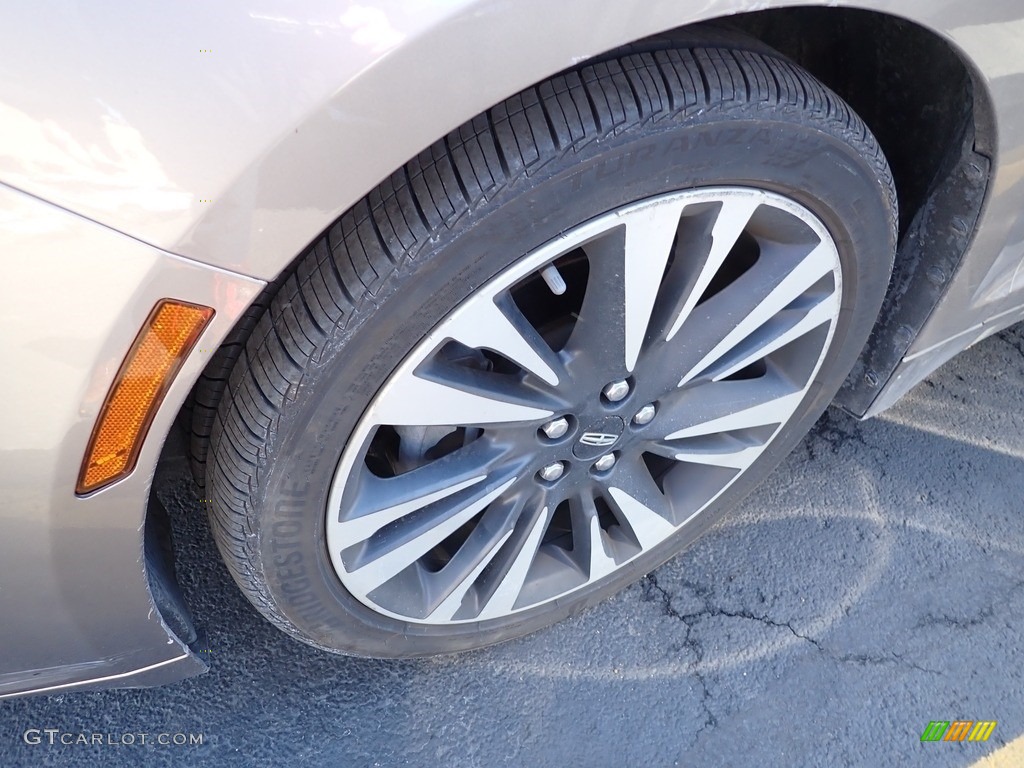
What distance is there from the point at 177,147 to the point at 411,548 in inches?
28.9

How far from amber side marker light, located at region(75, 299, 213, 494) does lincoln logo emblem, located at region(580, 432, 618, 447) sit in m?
0.65

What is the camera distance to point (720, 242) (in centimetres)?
126

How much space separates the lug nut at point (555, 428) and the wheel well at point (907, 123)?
0.49m

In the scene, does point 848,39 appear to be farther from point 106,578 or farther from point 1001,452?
point 106,578

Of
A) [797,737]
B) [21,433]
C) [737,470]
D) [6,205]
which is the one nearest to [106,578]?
[21,433]

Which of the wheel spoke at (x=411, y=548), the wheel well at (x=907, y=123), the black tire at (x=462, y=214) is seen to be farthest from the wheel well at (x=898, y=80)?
the wheel spoke at (x=411, y=548)

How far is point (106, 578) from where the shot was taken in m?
1.16

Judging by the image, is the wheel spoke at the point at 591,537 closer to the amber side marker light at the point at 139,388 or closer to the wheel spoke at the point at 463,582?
the wheel spoke at the point at 463,582

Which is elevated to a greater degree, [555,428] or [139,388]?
[139,388]

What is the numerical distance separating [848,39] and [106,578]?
57.7 inches

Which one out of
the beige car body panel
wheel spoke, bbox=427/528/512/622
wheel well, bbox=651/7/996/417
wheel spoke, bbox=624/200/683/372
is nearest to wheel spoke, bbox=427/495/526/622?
wheel spoke, bbox=427/528/512/622

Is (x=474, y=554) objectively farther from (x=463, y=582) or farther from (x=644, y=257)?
(x=644, y=257)

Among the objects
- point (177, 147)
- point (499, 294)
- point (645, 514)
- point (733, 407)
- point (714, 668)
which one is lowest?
point (714, 668)

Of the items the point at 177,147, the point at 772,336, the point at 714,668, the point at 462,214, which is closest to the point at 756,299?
the point at 772,336
